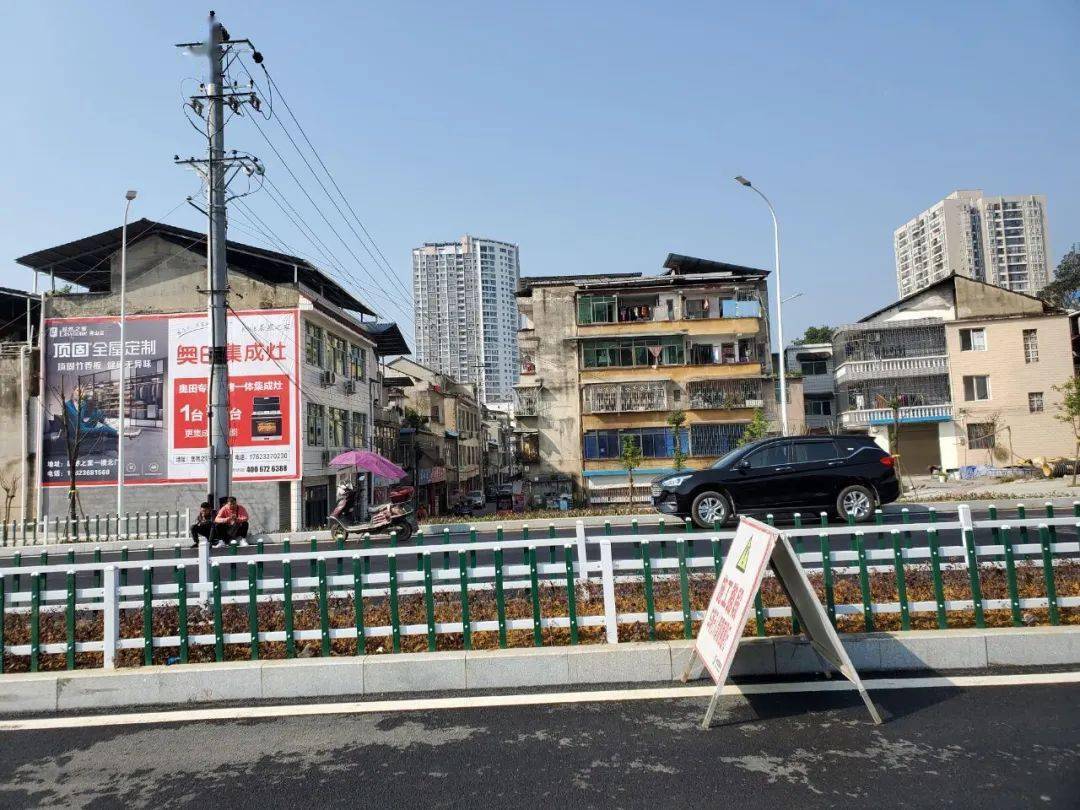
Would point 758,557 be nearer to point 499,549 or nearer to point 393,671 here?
point 499,549

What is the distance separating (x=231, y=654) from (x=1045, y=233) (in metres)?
148

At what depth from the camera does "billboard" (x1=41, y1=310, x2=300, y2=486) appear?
1024 inches

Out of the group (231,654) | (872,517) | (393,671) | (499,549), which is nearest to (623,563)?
(499,549)

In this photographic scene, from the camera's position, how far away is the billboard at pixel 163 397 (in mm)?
26016

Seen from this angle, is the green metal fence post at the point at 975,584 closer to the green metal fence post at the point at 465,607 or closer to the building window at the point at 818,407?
the green metal fence post at the point at 465,607

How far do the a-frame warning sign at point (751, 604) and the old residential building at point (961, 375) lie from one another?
34949 millimetres

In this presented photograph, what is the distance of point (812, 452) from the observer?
1337 cm

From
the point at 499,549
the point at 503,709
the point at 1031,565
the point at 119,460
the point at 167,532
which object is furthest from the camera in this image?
the point at 119,460

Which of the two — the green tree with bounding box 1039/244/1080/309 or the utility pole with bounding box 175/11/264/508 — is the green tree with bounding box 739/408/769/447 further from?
the green tree with bounding box 1039/244/1080/309

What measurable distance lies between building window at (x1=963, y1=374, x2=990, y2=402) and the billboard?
3385 cm

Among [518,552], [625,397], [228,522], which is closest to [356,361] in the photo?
[625,397]

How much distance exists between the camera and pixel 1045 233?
4729 inches

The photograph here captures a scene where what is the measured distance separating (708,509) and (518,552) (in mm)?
3677

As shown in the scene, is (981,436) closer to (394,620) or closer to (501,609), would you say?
(501,609)
